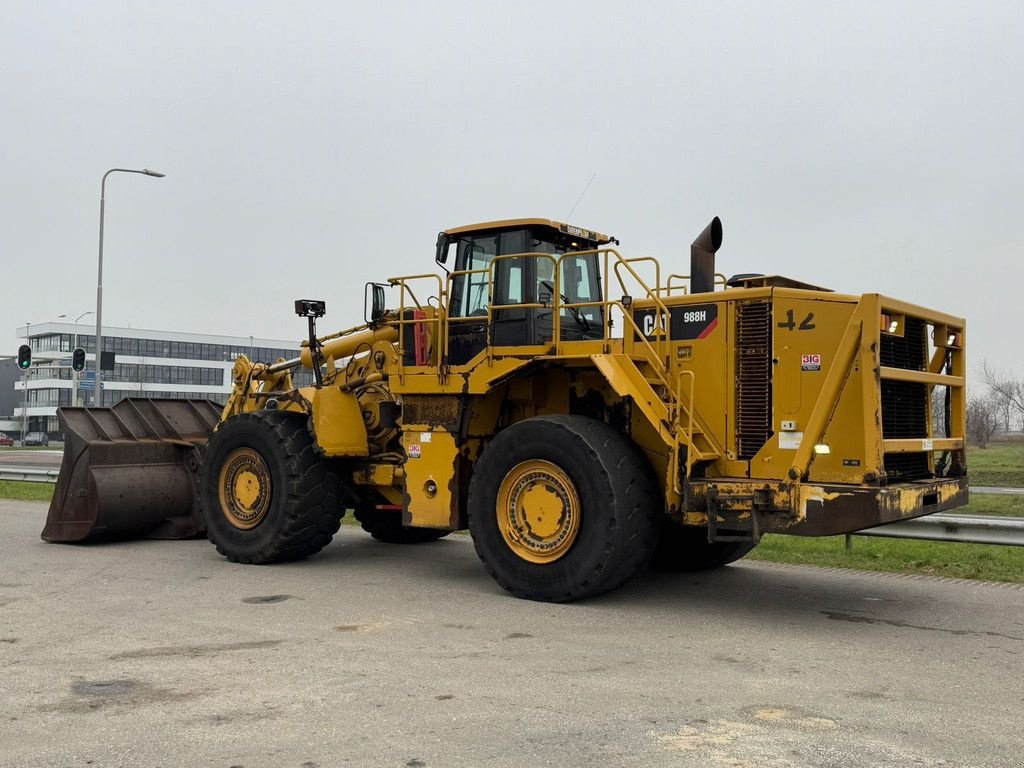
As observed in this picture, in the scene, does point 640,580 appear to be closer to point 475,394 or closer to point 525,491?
point 525,491

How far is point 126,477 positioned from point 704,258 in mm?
7073

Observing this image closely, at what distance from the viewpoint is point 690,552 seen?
10008 millimetres

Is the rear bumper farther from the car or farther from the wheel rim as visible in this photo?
the car

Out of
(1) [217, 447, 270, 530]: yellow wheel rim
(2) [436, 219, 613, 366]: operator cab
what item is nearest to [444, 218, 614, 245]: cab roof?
(2) [436, 219, 613, 366]: operator cab

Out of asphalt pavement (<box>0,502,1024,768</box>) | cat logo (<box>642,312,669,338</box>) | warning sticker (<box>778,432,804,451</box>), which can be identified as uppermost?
cat logo (<box>642,312,669,338</box>)

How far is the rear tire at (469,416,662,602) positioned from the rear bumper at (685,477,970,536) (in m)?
0.52

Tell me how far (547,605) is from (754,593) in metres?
1.91

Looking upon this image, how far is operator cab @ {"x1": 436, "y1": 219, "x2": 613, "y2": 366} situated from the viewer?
9.45 meters

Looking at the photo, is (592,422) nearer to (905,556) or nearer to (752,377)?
(752,377)

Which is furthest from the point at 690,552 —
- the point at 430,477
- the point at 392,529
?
the point at 392,529

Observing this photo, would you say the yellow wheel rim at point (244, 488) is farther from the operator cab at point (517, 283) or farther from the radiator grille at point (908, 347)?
the radiator grille at point (908, 347)

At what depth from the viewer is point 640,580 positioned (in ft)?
31.6

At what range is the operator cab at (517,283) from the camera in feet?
31.0

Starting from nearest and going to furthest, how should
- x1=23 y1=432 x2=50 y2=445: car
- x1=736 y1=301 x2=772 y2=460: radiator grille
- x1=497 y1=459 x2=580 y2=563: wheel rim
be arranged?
x1=736 y1=301 x2=772 y2=460: radiator grille
x1=497 y1=459 x2=580 y2=563: wheel rim
x1=23 y1=432 x2=50 y2=445: car
